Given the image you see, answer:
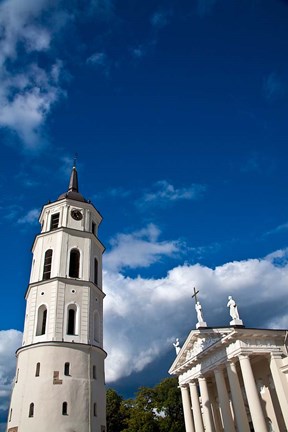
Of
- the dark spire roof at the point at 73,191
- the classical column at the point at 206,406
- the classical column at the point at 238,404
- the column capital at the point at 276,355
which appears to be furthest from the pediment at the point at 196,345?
the dark spire roof at the point at 73,191

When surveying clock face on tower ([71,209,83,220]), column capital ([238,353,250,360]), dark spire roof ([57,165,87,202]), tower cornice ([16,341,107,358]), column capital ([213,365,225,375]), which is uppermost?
dark spire roof ([57,165,87,202])

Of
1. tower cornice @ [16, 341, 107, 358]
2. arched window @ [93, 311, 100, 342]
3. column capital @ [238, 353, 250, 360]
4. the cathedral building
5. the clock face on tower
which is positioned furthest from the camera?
the clock face on tower

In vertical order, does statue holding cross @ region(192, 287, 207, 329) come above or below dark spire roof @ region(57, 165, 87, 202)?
below

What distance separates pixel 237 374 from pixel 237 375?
146 centimetres

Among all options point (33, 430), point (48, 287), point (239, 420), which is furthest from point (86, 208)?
point (239, 420)

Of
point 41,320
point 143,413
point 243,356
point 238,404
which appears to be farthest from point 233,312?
point 143,413

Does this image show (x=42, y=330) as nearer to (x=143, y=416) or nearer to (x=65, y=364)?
(x=65, y=364)

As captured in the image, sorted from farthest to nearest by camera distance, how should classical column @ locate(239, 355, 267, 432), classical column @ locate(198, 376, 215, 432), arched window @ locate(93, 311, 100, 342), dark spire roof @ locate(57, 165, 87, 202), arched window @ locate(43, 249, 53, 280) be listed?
dark spire roof @ locate(57, 165, 87, 202)
arched window @ locate(43, 249, 53, 280)
arched window @ locate(93, 311, 100, 342)
classical column @ locate(198, 376, 215, 432)
classical column @ locate(239, 355, 267, 432)

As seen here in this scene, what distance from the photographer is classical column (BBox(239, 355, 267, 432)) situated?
21953mm

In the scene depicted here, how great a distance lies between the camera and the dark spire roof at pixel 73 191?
37.0 m

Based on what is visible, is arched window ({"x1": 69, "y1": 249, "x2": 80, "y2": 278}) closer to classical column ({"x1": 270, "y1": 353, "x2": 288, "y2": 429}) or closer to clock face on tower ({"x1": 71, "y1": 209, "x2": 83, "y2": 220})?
clock face on tower ({"x1": 71, "y1": 209, "x2": 83, "y2": 220})

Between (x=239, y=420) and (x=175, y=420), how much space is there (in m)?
28.0

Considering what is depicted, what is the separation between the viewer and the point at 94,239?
34844 millimetres

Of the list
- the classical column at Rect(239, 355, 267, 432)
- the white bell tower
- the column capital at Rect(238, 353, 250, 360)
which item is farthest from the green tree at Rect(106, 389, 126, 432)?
the classical column at Rect(239, 355, 267, 432)
